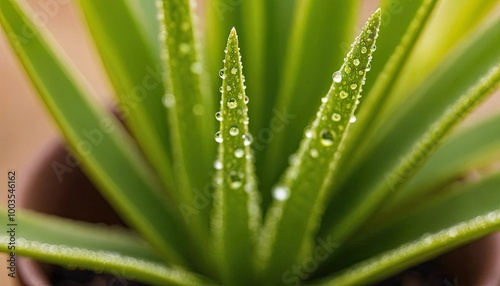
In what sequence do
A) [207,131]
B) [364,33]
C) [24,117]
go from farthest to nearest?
[24,117], [207,131], [364,33]

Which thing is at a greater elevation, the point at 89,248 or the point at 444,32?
the point at 444,32

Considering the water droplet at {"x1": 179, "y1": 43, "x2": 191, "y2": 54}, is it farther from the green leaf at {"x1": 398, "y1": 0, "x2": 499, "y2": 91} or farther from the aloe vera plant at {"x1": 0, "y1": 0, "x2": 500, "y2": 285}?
the green leaf at {"x1": 398, "y1": 0, "x2": 499, "y2": 91}

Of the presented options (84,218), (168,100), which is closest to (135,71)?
(168,100)

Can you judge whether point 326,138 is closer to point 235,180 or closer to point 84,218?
point 235,180

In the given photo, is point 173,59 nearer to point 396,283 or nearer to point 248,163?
point 248,163

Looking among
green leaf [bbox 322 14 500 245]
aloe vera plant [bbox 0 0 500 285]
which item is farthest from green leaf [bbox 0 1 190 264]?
green leaf [bbox 322 14 500 245]

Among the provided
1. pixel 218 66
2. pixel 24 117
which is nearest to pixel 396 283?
pixel 218 66
